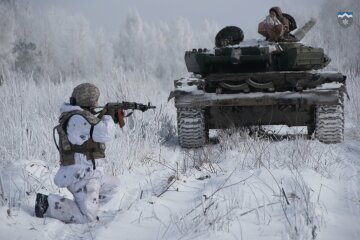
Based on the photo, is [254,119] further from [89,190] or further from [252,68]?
[89,190]

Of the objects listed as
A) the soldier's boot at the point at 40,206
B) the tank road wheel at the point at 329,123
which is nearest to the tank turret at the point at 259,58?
the tank road wheel at the point at 329,123

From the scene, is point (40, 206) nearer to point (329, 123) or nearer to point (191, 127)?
point (191, 127)

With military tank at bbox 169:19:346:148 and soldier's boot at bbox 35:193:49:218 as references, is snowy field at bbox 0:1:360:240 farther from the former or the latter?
military tank at bbox 169:19:346:148

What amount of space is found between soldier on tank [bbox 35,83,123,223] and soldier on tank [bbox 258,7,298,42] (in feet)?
16.8

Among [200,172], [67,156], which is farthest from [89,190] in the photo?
[200,172]

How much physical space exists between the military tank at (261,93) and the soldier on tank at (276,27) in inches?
19.8

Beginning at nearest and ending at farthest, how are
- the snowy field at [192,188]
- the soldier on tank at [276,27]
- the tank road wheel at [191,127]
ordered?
the snowy field at [192,188]
the tank road wheel at [191,127]
the soldier on tank at [276,27]

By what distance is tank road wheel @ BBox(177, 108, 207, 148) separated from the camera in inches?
306

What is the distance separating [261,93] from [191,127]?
1.15m

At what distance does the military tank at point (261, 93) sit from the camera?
7.55 metres

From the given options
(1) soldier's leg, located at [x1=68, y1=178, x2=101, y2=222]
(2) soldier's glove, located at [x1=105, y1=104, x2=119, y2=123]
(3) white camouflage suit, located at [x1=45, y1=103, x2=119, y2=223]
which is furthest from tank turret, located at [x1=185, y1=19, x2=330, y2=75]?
(1) soldier's leg, located at [x1=68, y1=178, x2=101, y2=222]

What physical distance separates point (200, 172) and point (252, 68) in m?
3.09

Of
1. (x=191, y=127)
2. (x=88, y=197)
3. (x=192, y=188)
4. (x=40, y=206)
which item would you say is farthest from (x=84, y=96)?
(x=191, y=127)

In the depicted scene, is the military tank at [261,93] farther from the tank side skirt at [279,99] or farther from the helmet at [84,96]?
the helmet at [84,96]
